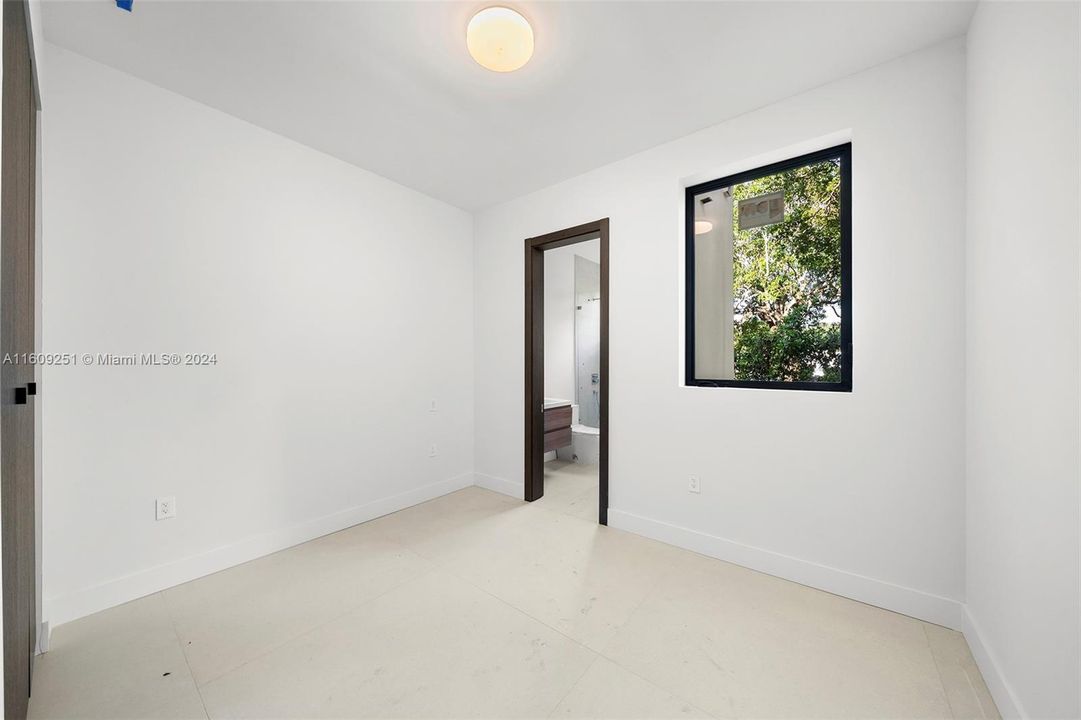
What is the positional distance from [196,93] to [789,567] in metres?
4.03

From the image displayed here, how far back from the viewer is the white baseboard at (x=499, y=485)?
3636 mm

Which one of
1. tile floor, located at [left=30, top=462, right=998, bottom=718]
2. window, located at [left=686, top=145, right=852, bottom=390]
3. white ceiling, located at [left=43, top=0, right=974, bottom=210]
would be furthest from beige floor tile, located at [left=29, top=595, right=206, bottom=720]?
window, located at [left=686, top=145, right=852, bottom=390]

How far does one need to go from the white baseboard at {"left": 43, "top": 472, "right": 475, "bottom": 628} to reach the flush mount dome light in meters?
2.83

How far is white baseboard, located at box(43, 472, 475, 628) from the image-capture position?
1911mm

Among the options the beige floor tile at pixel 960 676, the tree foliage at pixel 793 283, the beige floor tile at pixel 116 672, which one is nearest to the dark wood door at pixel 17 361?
the beige floor tile at pixel 116 672

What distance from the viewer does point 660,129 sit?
Result: 8.45ft

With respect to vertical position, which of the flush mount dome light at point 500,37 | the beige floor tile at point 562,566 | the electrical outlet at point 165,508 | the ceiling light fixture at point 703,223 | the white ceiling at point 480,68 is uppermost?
the white ceiling at point 480,68

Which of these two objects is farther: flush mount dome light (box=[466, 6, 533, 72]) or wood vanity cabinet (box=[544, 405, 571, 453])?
wood vanity cabinet (box=[544, 405, 571, 453])

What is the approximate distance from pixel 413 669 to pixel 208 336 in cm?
203

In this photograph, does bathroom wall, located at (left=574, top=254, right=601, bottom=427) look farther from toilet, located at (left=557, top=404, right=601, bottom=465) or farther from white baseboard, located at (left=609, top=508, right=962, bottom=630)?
white baseboard, located at (left=609, top=508, right=962, bottom=630)

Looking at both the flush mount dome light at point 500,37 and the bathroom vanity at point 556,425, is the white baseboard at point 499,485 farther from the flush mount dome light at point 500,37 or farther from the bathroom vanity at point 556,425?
the flush mount dome light at point 500,37

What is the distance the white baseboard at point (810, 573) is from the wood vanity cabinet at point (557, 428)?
150 cm

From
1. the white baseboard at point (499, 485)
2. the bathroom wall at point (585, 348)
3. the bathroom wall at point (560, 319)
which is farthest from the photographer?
the bathroom wall at point (585, 348)

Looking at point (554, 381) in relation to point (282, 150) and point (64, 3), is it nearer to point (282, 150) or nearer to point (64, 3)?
point (282, 150)
